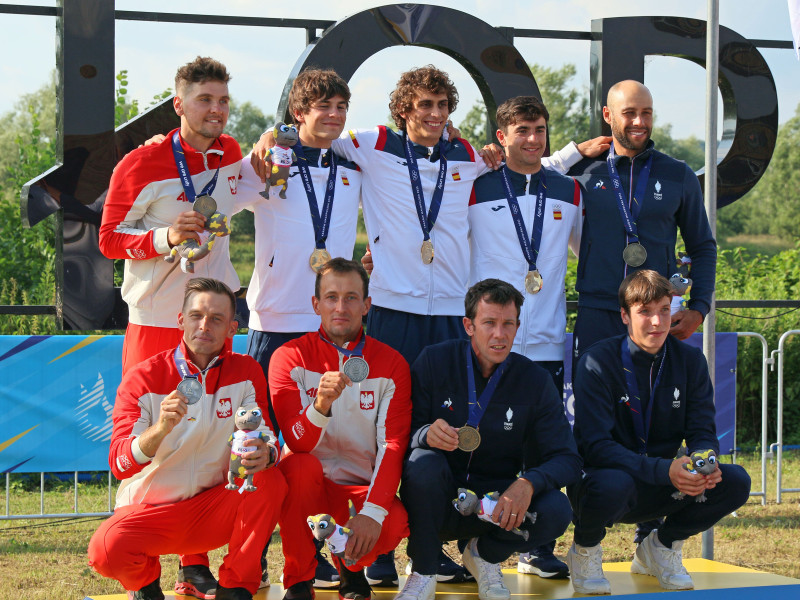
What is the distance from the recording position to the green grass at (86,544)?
5.43m

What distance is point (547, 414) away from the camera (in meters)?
4.42

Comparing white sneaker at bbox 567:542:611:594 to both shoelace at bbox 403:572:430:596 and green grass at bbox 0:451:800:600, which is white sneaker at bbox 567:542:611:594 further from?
green grass at bbox 0:451:800:600

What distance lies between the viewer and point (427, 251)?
4801 millimetres

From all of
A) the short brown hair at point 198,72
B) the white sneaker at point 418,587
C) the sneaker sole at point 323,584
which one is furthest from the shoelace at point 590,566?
the short brown hair at point 198,72

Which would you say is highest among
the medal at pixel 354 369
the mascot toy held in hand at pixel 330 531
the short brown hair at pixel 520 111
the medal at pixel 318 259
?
the short brown hair at pixel 520 111

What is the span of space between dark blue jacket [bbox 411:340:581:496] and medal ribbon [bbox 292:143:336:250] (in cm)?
82

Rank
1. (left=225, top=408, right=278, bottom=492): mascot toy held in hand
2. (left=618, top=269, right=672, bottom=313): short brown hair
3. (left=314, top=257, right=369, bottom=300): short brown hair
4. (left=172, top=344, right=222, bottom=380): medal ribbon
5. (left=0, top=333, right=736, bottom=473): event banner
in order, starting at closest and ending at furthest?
(left=225, top=408, right=278, bottom=492): mascot toy held in hand
(left=172, top=344, right=222, bottom=380): medal ribbon
(left=314, top=257, right=369, bottom=300): short brown hair
(left=618, top=269, right=672, bottom=313): short brown hair
(left=0, top=333, right=736, bottom=473): event banner

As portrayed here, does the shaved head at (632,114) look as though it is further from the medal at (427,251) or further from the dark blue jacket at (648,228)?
the medal at (427,251)

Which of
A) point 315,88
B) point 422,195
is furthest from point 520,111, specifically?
point 315,88

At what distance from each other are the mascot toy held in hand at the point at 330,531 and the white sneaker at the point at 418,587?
0.38 meters

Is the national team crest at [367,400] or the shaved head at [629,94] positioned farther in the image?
the shaved head at [629,94]

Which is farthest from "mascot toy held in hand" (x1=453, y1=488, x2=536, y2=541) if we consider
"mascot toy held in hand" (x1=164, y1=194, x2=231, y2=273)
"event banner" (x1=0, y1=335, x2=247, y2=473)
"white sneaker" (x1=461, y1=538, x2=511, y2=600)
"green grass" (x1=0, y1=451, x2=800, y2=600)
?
"event banner" (x1=0, y1=335, x2=247, y2=473)

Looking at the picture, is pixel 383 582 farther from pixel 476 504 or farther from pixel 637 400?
pixel 637 400

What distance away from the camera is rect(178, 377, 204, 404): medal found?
12.7ft
